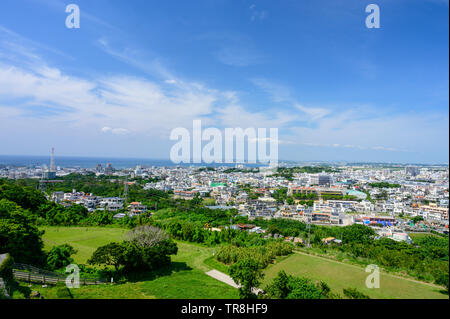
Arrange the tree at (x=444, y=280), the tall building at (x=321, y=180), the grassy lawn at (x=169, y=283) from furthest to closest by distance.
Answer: the tall building at (x=321, y=180)
the grassy lawn at (x=169, y=283)
the tree at (x=444, y=280)

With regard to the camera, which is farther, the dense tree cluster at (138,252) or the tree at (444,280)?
the dense tree cluster at (138,252)

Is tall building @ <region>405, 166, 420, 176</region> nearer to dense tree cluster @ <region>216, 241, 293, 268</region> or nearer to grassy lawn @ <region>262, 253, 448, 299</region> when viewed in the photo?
grassy lawn @ <region>262, 253, 448, 299</region>

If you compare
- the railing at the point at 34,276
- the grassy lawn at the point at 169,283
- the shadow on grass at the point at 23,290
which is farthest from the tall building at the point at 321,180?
the shadow on grass at the point at 23,290

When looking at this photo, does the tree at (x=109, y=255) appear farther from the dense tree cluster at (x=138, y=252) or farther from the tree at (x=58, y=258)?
the tree at (x=58, y=258)

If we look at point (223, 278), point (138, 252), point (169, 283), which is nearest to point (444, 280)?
point (223, 278)
